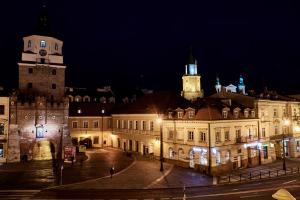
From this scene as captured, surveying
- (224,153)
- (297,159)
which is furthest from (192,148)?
(297,159)

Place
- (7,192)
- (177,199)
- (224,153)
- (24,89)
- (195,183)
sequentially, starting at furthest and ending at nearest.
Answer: (24,89) < (224,153) < (195,183) < (7,192) < (177,199)

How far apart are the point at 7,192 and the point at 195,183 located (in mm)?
21338

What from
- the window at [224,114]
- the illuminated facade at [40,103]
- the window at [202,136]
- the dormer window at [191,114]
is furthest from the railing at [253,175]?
the illuminated facade at [40,103]

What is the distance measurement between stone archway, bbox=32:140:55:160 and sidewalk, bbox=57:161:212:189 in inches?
653

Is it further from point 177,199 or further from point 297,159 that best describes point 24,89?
point 297,159

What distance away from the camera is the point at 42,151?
175 ft

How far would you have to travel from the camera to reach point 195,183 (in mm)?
A: 37188

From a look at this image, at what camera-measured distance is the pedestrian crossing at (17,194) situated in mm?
29173

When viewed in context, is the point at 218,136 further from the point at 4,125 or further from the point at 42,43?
the point at 42,43

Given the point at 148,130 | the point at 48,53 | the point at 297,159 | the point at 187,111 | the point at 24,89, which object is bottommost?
the point at 297,159

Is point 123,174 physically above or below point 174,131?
below

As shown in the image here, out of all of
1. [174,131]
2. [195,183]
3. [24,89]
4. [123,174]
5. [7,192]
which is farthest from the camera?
[24,89]

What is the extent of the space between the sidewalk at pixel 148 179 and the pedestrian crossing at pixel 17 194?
3.72m

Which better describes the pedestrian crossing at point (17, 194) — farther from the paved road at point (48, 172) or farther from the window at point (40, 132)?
the window at point (40, 132)
